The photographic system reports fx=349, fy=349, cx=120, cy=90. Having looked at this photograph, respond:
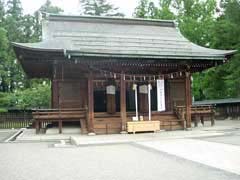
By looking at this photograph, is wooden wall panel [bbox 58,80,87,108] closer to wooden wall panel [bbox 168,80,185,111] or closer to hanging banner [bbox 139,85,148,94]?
hanging banner [bbox 139,85,148,94]

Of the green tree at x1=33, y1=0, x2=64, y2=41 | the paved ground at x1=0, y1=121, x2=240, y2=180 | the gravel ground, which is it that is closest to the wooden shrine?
the paved ground at x1=0, y1=121, x2=240, y2=180

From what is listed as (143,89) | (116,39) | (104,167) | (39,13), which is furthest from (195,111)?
(39,13)

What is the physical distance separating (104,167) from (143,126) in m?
9.64

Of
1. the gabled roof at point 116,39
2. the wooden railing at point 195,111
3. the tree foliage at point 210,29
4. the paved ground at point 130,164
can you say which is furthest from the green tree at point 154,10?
the paved ground at point 130,164

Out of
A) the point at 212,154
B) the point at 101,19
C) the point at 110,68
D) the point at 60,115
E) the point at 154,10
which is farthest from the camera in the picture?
the point at 154,10

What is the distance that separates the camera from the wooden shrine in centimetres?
1766

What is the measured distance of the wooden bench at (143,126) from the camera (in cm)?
1762

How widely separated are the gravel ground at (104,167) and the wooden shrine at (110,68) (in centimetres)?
706

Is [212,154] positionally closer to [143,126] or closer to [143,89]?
[143,126]

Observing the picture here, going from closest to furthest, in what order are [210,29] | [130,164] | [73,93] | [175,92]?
[130,164] < [73,93] < [175,92] < [210,29]

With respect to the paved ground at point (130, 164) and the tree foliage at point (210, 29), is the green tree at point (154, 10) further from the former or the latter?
the paved ground at point (130, 164)

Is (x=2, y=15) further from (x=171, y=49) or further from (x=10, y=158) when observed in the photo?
(x=10, y=158)

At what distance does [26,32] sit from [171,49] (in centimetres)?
3262

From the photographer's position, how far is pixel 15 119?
29.8 m
